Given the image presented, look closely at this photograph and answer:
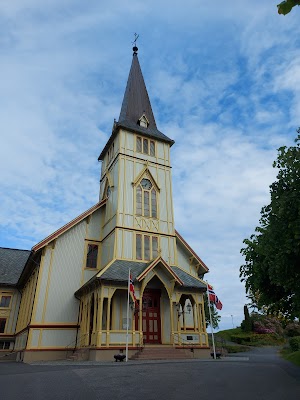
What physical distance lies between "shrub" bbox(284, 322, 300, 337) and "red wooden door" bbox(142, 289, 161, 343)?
1943cm

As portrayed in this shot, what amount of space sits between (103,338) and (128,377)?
9.61 meters

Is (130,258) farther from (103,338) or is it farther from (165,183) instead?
(165,183)

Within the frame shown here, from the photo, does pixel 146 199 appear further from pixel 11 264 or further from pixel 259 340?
pixel 259 340

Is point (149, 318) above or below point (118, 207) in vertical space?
below

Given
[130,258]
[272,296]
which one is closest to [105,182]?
[130,258]

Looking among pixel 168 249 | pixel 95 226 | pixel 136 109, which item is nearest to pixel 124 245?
pixel 168 249

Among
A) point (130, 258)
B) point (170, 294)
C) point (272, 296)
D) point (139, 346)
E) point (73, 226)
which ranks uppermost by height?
point (73, 226)

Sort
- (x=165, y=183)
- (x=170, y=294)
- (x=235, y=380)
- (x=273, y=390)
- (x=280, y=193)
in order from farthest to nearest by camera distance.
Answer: (x=165, y=183) → (x=170, y=294) → (x=280, y=193) → (x=235, y=380) → (x=273, y=390)

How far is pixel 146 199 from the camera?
26.5 m

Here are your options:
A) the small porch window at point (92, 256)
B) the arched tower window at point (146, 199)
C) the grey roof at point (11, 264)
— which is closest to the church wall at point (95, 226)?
the small porch window at point (92, 256)

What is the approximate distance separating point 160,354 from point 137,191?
1272 cm

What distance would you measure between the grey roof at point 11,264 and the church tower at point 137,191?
12703 millimetres

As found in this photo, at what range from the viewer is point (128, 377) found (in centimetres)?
937

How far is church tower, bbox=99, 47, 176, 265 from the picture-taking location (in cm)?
2403
